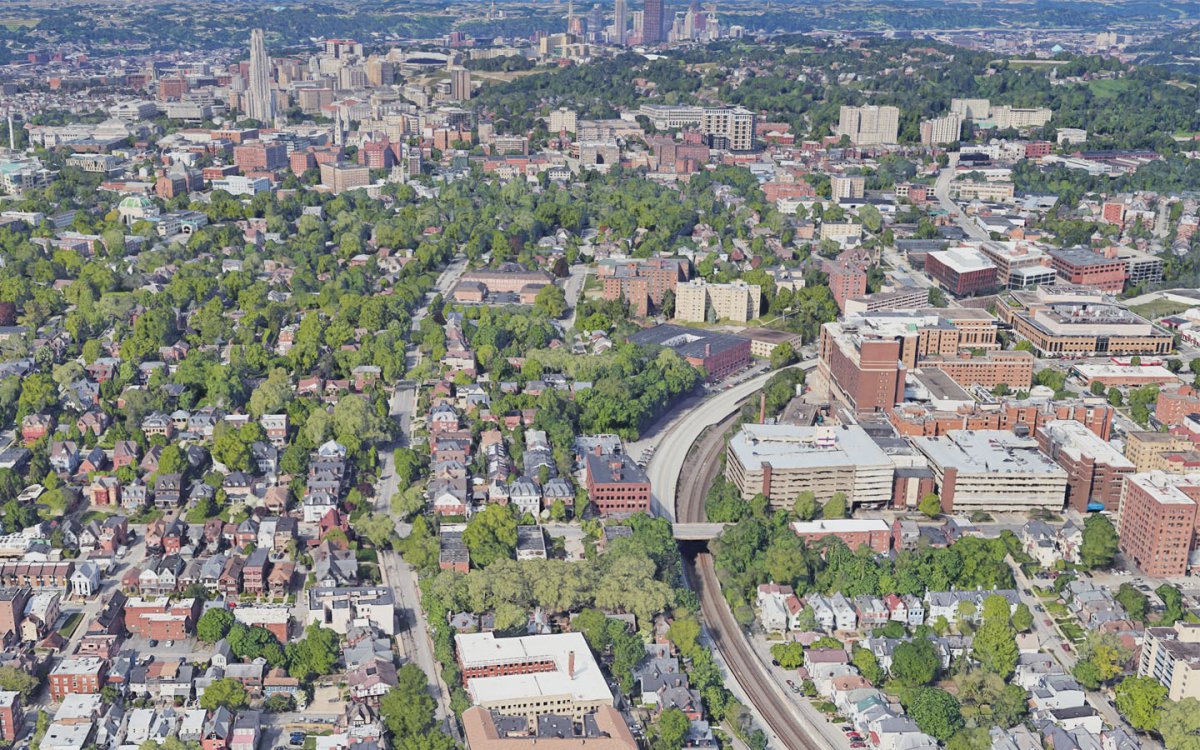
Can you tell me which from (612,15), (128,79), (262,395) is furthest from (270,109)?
(612,15)

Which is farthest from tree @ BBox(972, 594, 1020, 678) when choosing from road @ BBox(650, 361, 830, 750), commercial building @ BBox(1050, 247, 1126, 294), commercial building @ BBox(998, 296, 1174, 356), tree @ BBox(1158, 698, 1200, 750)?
commercial building @ BBox(1050, 247, 1126, 294)

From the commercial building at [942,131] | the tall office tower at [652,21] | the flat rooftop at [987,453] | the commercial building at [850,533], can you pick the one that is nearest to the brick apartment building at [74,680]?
the commercial building at [850,533]

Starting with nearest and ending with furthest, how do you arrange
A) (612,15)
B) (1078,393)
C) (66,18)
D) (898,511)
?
(898,511) → (1078,393) → (66,18) → (612,15)

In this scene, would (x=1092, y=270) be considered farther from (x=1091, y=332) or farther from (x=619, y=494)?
(x=619, y=494)

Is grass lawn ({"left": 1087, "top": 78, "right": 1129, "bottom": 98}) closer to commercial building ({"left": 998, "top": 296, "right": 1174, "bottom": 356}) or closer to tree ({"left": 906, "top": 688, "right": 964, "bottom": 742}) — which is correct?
commercial building ({"left": 998, "top": 296, "right": 1174, "bottom": 356})

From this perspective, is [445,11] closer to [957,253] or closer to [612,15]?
[612,15]

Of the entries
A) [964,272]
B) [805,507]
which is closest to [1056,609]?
[805,507]
